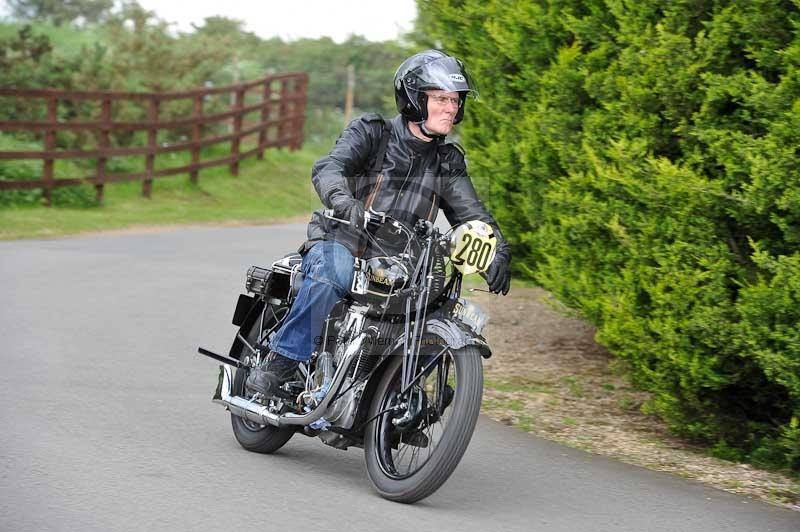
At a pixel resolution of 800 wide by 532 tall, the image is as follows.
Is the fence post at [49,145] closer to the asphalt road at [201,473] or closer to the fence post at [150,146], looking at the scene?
the fence post at [150,146]

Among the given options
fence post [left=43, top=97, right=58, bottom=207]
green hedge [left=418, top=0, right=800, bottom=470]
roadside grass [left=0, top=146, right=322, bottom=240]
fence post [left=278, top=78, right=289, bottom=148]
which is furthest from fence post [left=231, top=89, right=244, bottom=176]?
green hedge [left=418, top=0, right=800, bottom=470]

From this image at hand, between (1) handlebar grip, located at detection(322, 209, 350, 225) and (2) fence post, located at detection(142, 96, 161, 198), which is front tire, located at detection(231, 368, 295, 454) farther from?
(2) fence post, located at detection(142, 96, 161, 198)

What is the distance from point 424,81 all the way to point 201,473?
7.14 ft

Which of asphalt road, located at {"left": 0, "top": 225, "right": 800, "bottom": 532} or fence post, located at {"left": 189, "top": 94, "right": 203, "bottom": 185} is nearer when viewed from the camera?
asphalt road, located at {"left": 0, "top": 225, "right": 800, "bottom": 532}

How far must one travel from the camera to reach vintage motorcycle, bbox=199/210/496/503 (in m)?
5.59

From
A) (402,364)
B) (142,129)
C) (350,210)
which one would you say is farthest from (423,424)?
(142,129)

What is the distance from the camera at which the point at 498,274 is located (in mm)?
5988

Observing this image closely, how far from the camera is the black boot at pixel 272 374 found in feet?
21.5

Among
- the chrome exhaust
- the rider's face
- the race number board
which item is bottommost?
the chrome exhaust

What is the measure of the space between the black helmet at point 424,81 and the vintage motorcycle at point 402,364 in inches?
22.8

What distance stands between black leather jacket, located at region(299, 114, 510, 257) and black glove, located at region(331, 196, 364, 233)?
30cm

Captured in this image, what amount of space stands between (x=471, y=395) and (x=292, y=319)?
1.24 m

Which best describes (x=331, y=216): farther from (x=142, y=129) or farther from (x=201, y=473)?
(x=142, y=129)

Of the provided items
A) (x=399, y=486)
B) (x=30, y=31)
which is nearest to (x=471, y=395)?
(x=399, y=486)
